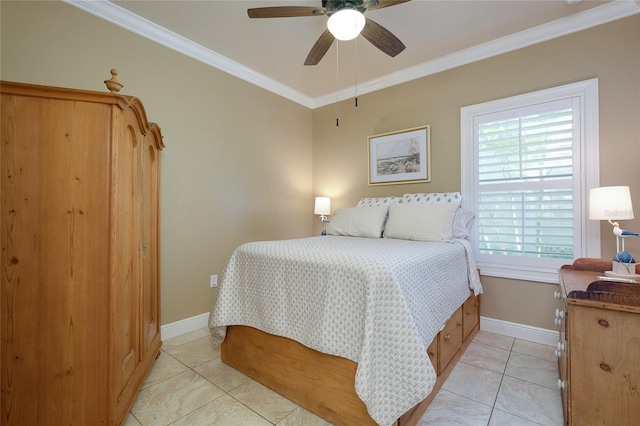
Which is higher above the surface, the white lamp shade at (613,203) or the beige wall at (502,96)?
the beige wall at (502,96)

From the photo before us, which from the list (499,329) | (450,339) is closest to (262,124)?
(450,339)

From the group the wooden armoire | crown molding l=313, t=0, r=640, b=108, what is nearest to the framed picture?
crown molding l=313, t=0, r=640, b=108

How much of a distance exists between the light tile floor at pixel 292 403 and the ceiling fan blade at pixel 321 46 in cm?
232

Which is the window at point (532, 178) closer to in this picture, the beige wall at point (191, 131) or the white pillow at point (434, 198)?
the white pillow at point (434, 198)

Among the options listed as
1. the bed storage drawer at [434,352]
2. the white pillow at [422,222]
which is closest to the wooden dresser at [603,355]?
the bed storage drawer at [434,352]

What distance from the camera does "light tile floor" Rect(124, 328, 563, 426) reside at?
57.2 inches

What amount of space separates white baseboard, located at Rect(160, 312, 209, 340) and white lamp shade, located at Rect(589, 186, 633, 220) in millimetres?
3198

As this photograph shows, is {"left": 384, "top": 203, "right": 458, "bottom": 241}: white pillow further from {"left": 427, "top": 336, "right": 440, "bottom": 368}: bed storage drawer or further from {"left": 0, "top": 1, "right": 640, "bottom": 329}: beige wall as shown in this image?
{"left": 427, "top": 336, "right": 440, "bottom": 368}: bed storage drawer

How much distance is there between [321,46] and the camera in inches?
79.9

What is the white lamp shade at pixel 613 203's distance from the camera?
1667mm

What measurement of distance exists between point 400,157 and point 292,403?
8.34 ft

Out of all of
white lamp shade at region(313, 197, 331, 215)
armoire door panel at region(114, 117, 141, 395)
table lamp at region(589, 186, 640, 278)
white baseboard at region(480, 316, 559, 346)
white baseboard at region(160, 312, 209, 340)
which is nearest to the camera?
armoire door panel at region(114, 117, 141, 395)

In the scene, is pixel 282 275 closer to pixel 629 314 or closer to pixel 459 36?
pixel 629 314

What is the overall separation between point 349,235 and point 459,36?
6.60 ft
